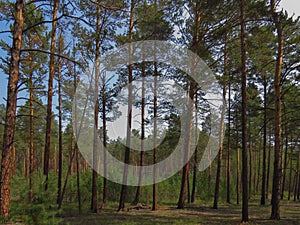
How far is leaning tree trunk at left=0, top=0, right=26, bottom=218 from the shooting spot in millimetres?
5105

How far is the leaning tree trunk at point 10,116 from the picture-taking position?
5.11 meters

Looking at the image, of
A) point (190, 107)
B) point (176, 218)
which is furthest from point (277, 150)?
→ point (190, 107)

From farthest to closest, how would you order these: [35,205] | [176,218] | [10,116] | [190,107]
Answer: [190,107], [176,218], [10,116], [35,205]

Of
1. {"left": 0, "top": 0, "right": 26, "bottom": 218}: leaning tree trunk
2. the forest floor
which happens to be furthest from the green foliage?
the forest floor

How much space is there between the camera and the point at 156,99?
16.3 m

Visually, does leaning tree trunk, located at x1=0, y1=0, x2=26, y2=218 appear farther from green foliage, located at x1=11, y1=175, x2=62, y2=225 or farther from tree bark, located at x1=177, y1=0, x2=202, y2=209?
tree bark, located at x1=177, y1=0, x2=202, y2=209

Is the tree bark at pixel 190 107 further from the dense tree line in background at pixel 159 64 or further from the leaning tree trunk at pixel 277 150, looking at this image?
the leaning tree trunk at pixel 277 150

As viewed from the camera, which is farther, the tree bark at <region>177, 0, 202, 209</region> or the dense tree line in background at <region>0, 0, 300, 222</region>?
the tree bark at <region>177, 0, 202, 209</region>

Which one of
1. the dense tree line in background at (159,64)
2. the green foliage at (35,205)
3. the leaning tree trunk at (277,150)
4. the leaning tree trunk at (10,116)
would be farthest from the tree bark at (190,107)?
the green foliage at (35,205)

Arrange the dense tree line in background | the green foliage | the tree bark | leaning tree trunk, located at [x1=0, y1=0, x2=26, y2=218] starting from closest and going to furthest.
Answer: the green foliage
leaning tree trunk, located at [x1=0, y1=0, x2=26, y2=218]
the dense tree line in background
the tree bark

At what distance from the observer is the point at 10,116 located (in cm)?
542

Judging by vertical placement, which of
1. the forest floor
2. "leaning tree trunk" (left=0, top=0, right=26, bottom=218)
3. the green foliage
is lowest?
the forest floor

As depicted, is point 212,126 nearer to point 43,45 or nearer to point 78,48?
point 78,48

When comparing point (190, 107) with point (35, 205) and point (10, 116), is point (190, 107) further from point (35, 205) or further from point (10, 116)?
point (35, 205)
